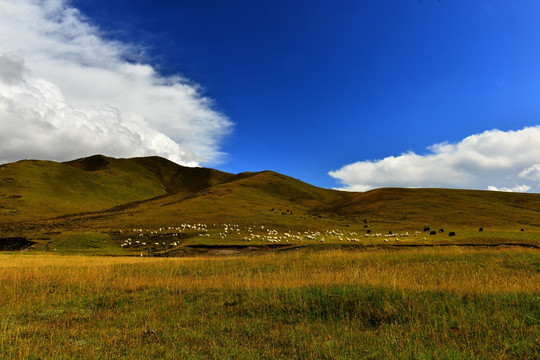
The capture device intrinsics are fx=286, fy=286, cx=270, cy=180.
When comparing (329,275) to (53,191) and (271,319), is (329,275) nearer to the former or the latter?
(271,319)

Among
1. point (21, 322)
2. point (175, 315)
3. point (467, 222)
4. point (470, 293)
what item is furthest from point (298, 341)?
point (467, 222)

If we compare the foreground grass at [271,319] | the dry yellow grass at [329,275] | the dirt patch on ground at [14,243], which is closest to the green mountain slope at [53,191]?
the dirt patch on ground at [14,243]

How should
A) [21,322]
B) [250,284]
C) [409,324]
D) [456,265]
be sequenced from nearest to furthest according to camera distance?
[409,324] < [21,322] < [250,284] < [456,265]

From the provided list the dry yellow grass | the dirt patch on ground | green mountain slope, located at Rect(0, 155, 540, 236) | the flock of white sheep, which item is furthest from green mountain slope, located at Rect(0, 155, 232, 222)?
the dry yellow grass

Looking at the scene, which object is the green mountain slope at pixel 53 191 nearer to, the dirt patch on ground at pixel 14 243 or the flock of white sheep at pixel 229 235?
the dirt patch on ground at pixel 14 243

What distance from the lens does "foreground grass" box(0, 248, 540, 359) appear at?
21.7 ft

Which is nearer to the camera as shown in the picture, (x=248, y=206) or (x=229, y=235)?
(x=229, y=235)

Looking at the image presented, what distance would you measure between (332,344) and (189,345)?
3.48 m

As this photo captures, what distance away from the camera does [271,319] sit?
353 inches

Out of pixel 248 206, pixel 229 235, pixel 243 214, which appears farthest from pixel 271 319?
pixel 248 206

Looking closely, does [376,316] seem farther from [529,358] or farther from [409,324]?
[529,358]

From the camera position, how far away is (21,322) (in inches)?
353

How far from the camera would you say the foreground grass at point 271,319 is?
6.62 m

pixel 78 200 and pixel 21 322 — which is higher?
pixel 78 200
